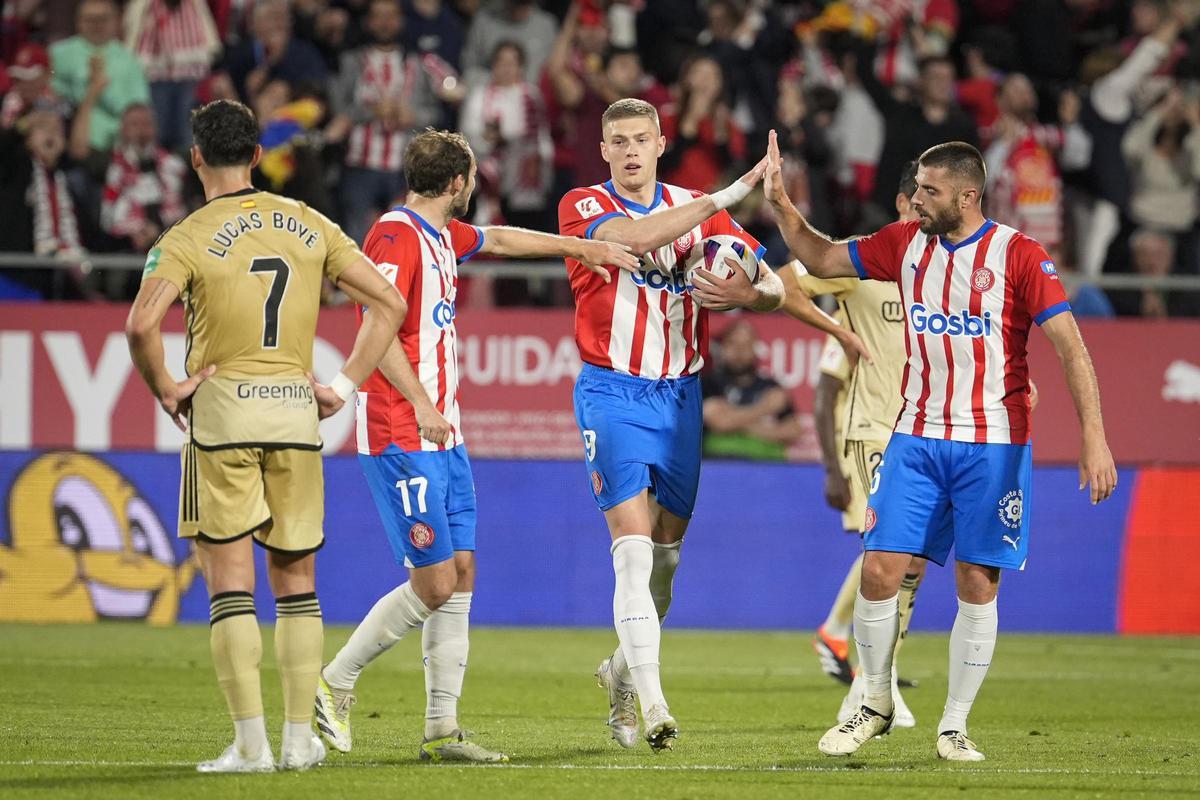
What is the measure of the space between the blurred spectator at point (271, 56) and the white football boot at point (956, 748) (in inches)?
396

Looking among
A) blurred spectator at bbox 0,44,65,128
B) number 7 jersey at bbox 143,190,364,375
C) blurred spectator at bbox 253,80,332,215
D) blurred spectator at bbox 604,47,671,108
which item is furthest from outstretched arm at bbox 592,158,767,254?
blurred spectator at bbox 0,44,65,128

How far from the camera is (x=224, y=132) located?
5.93 metres

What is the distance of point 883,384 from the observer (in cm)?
902

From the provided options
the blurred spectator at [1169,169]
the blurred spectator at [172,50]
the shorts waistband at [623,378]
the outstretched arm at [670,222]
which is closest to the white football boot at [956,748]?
the shorts waistband at [623,378]

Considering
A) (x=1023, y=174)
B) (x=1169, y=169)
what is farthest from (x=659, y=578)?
(x=1169, y=169)

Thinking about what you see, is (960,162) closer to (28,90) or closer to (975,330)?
(975,330)

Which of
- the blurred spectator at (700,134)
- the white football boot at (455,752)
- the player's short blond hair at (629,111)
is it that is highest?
the blurred spectator at (700,134)

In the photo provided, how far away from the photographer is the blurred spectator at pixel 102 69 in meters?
14.9

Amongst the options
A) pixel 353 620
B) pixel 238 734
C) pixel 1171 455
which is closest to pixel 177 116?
pixel 353 620

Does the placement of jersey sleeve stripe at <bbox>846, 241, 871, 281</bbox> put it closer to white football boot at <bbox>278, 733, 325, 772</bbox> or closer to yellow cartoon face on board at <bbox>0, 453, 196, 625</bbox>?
white football boot at <bbox>278, 733, 325, 772</bbox>

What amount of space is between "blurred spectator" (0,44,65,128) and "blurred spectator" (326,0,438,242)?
2.42 metres

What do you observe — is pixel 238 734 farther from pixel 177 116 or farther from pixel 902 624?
pixel 177 116

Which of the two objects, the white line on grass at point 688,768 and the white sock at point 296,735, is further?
the white line on grass at point 688,768

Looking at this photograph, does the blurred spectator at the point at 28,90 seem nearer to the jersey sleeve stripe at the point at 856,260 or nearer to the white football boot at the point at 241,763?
the jersey sleeve stripe at the point at 856,260
